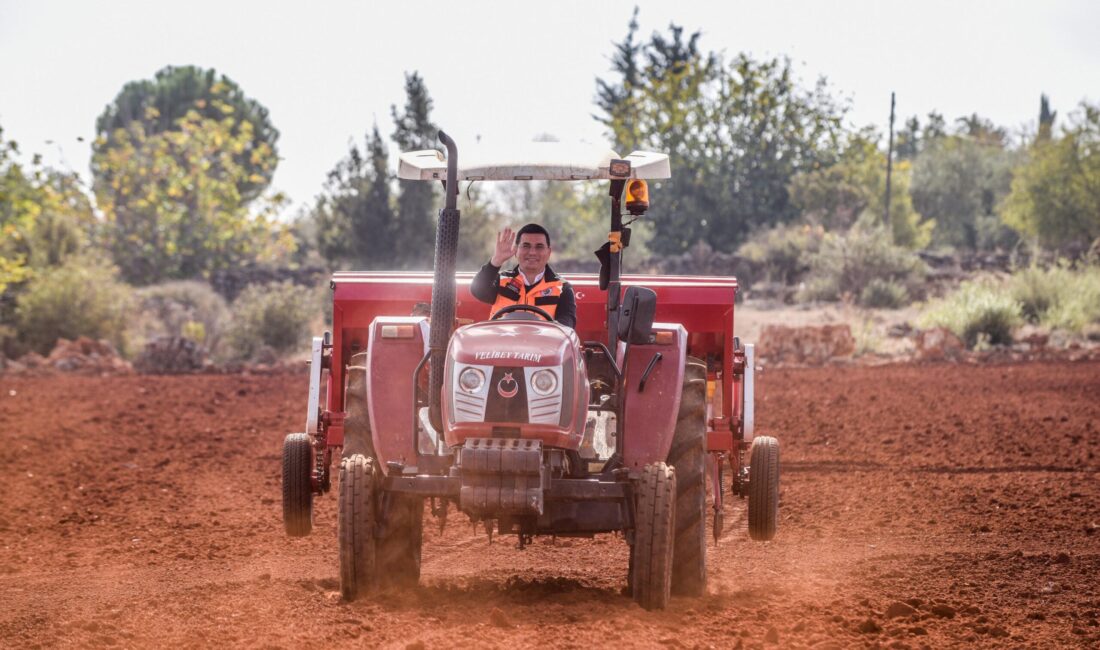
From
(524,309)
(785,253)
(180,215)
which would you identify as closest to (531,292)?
(524,309)

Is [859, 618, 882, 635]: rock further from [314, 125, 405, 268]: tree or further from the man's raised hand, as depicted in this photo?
[314, 125, 405, 268]: tree

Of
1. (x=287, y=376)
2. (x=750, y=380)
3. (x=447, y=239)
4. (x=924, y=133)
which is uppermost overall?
(x=924, y=133)

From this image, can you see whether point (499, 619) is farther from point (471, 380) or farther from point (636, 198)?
point (636, 198)

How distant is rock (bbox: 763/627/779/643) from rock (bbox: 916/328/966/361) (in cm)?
1835

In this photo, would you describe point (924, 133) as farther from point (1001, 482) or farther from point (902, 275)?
point (1001, 482)

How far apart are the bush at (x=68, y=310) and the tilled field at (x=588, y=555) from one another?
11680 mm

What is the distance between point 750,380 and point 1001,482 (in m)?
3.88

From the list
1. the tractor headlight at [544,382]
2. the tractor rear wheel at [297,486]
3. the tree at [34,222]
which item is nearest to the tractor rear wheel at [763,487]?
the tractor headlight at [544,382]

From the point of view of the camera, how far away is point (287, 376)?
76.4 ft

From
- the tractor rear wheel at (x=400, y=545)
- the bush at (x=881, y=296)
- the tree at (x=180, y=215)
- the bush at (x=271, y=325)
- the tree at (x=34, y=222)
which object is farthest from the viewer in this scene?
the tree at (x=180, y=215)

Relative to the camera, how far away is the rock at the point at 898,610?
6324 mm

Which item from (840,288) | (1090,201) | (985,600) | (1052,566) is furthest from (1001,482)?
(1090,201)

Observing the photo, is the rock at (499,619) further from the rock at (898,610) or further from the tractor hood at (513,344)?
the rock at (898,610)

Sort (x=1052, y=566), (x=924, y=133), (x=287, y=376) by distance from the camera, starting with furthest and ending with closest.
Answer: (x=924, y=133) < (x=287, y=376) < (x=1052, y=566)
